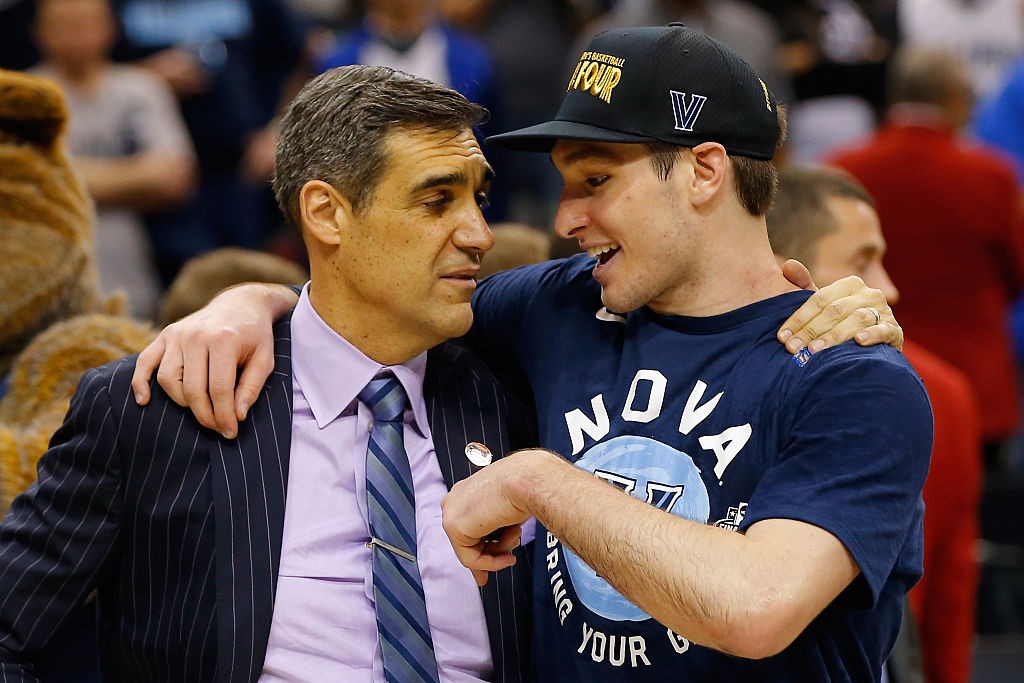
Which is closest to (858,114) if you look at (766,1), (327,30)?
(766,1)

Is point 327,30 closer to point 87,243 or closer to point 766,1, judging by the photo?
point 766,1

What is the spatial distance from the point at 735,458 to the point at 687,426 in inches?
4.1

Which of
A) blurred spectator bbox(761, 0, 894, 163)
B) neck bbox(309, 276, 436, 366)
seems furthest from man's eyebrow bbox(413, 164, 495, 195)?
blurred spectator bbox(761, 0, 894, 163)

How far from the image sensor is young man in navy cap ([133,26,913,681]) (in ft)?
7.04

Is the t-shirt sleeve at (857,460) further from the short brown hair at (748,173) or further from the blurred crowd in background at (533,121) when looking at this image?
the blurred crowd in background at (533,121)

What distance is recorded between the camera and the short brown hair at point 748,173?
8.37 feet

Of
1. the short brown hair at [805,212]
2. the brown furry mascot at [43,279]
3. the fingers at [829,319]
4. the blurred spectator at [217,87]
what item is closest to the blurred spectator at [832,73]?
the blurred spectator at [217,87]

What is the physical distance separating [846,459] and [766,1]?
6.86 meters

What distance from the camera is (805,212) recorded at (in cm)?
349

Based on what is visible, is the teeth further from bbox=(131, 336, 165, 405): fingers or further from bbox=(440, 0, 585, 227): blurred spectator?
bbox=(440, 0, 585, 227): blurred spectator

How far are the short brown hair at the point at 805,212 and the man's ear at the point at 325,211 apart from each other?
3.90ft

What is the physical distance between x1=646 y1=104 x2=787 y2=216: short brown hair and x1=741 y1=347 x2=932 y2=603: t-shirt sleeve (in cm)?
43

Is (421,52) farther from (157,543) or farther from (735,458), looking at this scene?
(735,458)

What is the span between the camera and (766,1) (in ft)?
28.2
